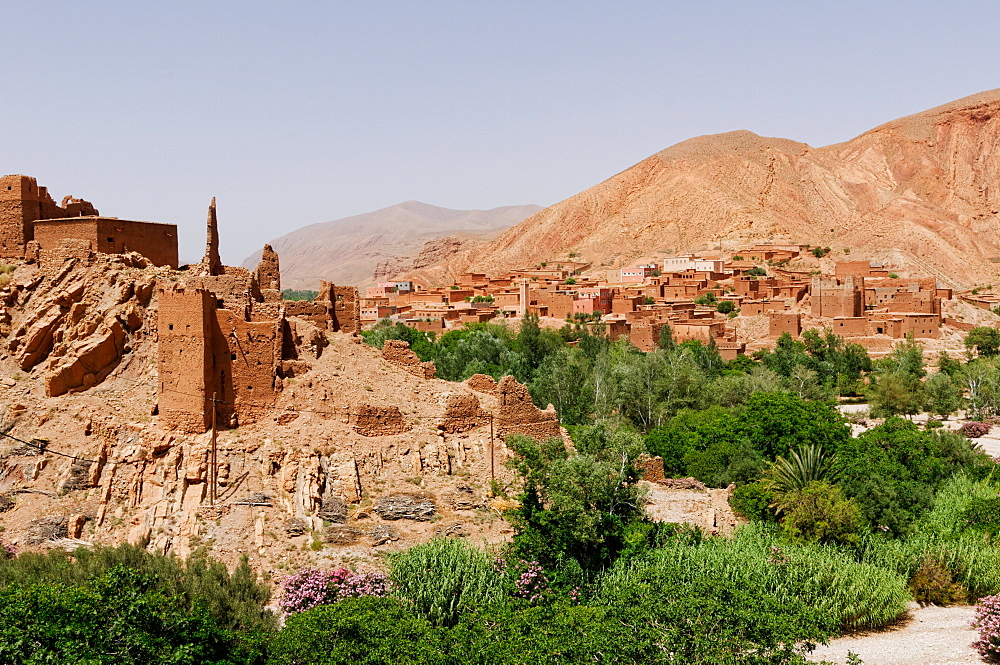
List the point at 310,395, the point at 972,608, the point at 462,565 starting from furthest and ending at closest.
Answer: the point at 310,395 → the point at 972,608 → the point at 462,565

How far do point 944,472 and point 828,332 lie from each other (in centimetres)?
3267

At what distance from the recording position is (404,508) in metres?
17.8

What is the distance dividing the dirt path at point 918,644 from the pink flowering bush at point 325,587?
7.58m

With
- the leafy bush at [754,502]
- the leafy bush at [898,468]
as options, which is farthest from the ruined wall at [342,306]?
the leafy bush at [898,468]

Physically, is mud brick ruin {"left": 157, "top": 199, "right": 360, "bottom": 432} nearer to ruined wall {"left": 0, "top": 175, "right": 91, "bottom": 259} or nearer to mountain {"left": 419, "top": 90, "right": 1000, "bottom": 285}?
ruined wall {"left": 0, "top": 175, "right": 91, "bottom": 259}

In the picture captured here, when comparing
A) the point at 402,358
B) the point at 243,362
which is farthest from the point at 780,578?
the point at 243,362

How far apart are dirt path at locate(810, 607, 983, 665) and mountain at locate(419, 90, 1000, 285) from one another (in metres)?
79.5

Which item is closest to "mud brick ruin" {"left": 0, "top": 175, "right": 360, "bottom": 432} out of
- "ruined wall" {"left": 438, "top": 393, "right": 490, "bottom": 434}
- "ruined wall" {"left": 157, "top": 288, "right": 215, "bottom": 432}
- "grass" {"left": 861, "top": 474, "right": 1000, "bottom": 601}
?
"ruined wall" {"left": 157, "top": 288, "right": 215, "bottom": 432}

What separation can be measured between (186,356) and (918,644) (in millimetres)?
14941

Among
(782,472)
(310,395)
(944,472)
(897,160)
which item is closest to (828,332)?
(944,472)

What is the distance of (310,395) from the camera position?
19.2 metres

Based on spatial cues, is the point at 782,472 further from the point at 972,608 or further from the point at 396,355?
the point at 396,355

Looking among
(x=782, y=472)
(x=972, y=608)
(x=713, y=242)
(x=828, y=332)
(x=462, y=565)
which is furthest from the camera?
(x=713, y=242)

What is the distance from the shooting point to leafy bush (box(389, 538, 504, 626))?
1501 centimetres
